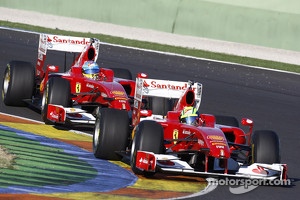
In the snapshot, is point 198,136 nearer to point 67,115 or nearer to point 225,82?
point 67,115

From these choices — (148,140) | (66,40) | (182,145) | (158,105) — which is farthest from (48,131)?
(148,140)

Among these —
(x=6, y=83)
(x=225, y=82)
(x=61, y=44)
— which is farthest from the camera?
(x=225, y=82)

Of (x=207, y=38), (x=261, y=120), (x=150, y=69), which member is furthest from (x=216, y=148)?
(x=207, y=38)

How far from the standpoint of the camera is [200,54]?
1156 inches

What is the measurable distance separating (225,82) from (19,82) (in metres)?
7.87

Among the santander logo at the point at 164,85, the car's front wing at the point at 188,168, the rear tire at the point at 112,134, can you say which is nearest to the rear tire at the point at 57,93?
the santander logo at the point at 164,85

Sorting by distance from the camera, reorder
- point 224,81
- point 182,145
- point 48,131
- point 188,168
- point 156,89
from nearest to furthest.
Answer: point 188,168
point 182,145
point 156,89
point 48,131
point 224,81

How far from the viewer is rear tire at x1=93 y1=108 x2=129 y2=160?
13969 millimetres

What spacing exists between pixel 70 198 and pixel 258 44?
65.7 feet

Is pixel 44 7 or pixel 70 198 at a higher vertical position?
pixel 44 7

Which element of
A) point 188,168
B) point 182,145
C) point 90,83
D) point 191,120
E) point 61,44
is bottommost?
point 188,168

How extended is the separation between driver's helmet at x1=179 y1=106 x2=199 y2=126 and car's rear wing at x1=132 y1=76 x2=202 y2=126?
0.75m

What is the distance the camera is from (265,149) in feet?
45.1

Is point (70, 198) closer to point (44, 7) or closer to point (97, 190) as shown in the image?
point (97, 190)
